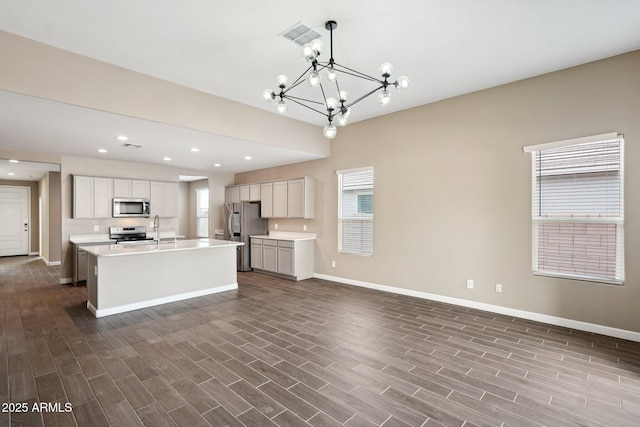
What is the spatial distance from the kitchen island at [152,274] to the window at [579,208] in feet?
15.3

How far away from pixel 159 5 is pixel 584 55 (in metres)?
4.27

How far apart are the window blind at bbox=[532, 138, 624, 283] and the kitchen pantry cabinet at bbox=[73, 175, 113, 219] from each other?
7693mm

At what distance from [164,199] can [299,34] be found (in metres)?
5.84

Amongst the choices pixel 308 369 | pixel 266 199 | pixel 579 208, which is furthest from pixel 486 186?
pixel 266 199

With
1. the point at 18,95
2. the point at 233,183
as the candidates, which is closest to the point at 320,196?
the point at 233,183

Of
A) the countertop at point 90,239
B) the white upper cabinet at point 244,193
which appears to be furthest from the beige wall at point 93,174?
the white upper cabinet at point 244,193

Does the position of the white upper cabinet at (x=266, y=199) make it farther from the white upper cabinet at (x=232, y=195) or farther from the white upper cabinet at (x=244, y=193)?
the white upper cabinet at (x=232, y=195)

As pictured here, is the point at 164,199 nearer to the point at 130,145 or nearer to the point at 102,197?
the point at 102,197

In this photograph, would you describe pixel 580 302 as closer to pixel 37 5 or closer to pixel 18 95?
pixel 37 5

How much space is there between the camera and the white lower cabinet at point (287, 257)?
6.12 m

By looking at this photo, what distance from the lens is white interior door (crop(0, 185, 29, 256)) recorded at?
9.23 metres

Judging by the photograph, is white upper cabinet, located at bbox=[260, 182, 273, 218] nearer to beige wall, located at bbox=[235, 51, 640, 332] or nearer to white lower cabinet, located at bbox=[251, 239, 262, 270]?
white lower cabinet, located at bbox=[251, 239, 262, 270]

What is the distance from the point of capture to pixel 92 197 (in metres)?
6.26

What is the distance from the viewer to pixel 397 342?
3221 millimetres
